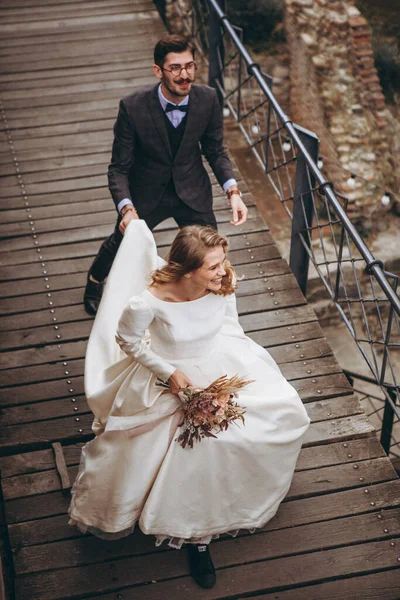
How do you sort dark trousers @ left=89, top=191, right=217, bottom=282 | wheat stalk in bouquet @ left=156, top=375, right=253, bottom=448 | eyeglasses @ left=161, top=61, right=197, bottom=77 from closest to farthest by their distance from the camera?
wheat stalk in bouquet @ left=156, top=375, right=253, bottom=448
eyeglasses @ left=161, top=61, right=197, bottom=77
dark trousers @ left=89, top=191, right=217, bottom=282

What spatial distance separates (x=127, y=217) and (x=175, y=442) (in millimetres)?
1305

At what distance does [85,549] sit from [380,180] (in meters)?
7.67

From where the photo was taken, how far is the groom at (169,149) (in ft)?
11.6

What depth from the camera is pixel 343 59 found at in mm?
9414

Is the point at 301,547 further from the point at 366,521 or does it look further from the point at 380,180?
the point at 380,180

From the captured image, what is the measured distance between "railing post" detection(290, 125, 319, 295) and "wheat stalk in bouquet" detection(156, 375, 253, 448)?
6.39 ft

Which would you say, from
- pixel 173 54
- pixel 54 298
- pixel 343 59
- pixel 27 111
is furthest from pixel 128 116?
pixel 343 59

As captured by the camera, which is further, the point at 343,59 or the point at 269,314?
the point at 343,59

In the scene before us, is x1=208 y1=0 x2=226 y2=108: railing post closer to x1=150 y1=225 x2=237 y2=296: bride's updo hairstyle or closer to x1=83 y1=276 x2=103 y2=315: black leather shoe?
x1=83 y1=276 x2=103 y2=315: black leather shoe

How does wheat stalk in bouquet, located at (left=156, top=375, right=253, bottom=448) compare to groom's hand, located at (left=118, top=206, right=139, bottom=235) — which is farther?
groom's hand, located at (left=118, top=206, right=139, bottom=235)

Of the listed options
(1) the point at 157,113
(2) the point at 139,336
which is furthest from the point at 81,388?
(1) the point at 157,113

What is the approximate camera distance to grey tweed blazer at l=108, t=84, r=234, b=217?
369 cm

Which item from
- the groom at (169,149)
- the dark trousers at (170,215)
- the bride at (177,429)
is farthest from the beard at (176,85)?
the bride at (177,429)

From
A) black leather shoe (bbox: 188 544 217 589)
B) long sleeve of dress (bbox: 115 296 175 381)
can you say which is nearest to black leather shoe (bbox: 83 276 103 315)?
long sleeve of dress (bbox: 115 296 175 381)
